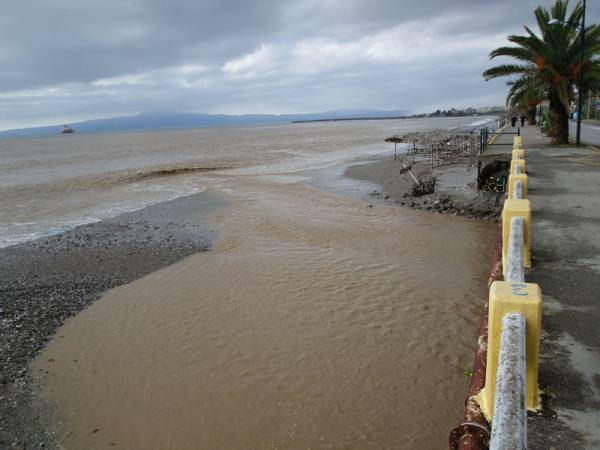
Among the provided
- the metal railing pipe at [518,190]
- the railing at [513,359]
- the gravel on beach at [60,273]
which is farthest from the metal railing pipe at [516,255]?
the gravel on beach at [60,273]

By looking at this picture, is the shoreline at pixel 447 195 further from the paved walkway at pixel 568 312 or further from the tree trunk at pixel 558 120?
the tree trunk at pixel 558 120

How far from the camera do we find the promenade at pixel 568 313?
123 inches

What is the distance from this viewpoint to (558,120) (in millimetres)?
21812

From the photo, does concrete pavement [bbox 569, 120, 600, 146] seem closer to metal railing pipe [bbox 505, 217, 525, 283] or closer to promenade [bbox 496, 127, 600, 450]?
promenade [bbox 496, 127, 600, 450]

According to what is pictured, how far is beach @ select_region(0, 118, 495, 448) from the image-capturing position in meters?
5.86

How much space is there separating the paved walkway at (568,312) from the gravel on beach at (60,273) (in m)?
5.77

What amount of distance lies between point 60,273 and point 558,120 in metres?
22.6

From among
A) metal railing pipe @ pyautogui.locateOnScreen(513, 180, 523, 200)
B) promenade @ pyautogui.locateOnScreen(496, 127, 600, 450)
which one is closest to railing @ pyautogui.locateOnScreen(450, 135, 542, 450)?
promenade @ pyautogui.locateOnScreen(496, 127, 600, 450)

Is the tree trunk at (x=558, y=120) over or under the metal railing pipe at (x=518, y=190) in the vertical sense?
over

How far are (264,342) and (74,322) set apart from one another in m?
4.16

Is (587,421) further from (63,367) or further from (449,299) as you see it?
(63,367)

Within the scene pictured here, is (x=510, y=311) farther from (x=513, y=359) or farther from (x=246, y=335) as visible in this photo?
(x=246, y=335)

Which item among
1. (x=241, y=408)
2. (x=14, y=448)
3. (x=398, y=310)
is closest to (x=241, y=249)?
(x=398, y=310)

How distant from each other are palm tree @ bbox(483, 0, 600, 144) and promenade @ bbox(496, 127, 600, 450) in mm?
10876
